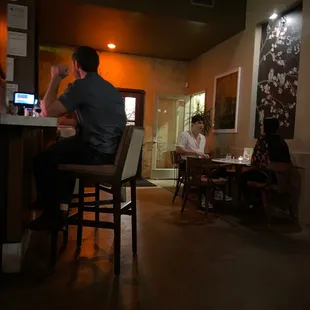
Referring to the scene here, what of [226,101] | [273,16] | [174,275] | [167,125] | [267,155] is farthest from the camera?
[167,125]

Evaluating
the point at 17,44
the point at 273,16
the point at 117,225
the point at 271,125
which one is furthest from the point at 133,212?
the point at 273,16

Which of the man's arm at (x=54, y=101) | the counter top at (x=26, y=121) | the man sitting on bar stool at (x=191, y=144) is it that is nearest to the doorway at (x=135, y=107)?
the man sitting on bar stool at (x=191, y=144)

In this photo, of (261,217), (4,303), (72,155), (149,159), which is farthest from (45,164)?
(149,159)

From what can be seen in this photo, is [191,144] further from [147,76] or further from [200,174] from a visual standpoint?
[147,76]

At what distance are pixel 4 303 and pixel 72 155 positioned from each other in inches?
35.1

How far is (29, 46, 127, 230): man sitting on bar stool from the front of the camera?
1.93 metres

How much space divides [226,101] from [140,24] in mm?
1959

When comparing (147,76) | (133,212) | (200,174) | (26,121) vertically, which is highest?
(147,76)

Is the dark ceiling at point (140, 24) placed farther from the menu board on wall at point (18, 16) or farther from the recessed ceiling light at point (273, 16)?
the recessed ceiling light at point (273, 16)

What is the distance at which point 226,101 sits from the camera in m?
5.47

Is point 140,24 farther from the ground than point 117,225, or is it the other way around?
point 140,24

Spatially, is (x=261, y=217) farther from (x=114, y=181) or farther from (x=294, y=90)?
(x=114, y=181)

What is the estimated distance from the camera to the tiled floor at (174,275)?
5.32 ft

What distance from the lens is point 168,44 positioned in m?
5.93
